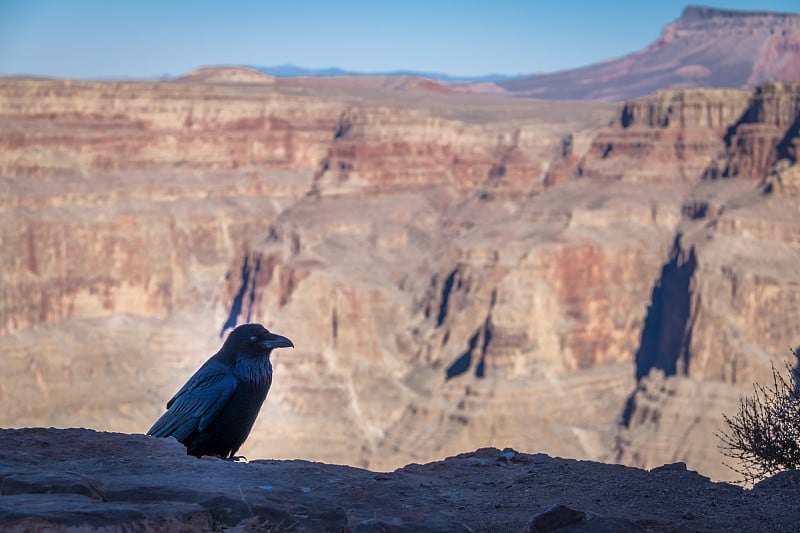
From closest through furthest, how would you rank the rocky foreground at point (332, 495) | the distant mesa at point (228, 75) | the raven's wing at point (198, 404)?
the rocky foreground at point (332, 495)
the raven's wing at point (198, 404)
the distant mesa at point (228, 75)

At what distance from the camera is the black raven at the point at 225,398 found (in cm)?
992

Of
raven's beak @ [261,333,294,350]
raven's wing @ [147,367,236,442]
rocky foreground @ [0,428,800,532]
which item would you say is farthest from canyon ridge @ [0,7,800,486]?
raven's wing @ [147,367,236,442]

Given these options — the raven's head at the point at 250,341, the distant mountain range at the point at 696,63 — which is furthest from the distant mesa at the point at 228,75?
the raven's head at the point at 250,341

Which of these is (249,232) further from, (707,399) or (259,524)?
(259,524)

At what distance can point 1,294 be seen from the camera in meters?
73.6

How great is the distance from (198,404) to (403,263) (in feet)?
239

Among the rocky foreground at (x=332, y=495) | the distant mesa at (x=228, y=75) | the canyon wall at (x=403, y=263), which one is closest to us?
the rocky foreground at (x=332, y=495)

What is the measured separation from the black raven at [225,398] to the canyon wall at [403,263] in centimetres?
4487

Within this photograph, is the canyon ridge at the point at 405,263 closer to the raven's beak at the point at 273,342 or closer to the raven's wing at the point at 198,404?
the raven's beak at the point at 273,342

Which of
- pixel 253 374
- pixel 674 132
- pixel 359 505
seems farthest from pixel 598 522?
pixel 674 132

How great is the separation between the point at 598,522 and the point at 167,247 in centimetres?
7876

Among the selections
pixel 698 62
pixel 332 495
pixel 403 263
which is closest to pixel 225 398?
pixel 332 495

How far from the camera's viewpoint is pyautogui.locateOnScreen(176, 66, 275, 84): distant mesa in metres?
120

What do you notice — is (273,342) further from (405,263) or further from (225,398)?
(405,263)
